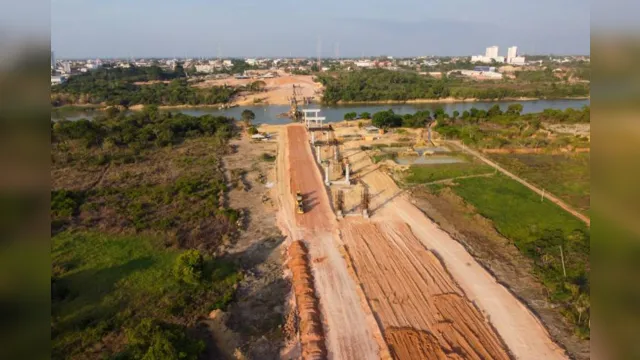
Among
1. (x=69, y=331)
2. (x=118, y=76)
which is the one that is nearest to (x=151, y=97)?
(x=118, y=76)

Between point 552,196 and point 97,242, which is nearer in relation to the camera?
point 97,242

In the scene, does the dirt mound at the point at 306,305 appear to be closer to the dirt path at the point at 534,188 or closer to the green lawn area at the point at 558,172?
the dirt path at the point at 534,188

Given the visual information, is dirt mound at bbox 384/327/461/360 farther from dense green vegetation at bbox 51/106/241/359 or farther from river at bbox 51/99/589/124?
river at bbox 51/99/589/124

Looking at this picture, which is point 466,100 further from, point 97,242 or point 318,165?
point 97,242

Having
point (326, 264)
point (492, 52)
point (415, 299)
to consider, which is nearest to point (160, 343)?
point (326, 264)

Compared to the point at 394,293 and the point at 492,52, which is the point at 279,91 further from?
the point at 492,52
